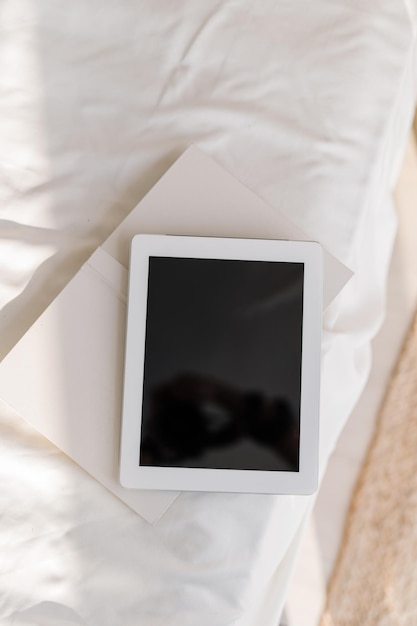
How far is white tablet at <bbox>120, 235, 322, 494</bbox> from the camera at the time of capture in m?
0.73

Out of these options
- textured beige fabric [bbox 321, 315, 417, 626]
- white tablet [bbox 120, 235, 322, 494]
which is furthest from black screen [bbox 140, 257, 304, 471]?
textured beige fabric [bbox 321, 315, 417, 626]

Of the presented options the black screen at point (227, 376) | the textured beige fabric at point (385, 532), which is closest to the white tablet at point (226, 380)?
the black screen at point (227, 376)

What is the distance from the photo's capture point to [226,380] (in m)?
0.73

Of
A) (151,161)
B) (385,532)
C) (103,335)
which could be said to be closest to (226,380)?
(103,335)

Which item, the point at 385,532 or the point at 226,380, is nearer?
the point at 226,380

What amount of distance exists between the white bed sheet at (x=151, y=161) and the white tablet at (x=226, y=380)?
2.0 inches

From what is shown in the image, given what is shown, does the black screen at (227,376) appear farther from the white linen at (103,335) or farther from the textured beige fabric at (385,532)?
the textured beige fabric at (385,532)

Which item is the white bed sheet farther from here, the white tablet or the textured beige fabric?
the textured beige fabric

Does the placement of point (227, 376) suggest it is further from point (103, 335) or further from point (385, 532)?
point (385, 532)

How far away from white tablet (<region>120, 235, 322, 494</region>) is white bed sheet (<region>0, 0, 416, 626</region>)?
0.17 feet

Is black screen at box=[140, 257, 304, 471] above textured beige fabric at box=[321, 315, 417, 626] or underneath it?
above

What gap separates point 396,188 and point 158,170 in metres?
0.57

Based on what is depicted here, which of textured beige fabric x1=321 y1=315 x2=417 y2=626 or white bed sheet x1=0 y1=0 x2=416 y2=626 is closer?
white bed sheet x1=0 y1=0 x2=416 y2=626

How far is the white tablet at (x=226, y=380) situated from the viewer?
2.38 feet
